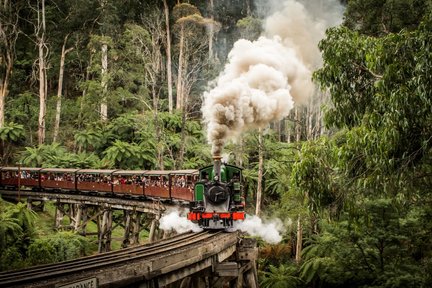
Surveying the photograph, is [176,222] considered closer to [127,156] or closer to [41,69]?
[127,156]

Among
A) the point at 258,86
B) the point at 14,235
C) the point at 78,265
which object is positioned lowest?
the point at 14,235

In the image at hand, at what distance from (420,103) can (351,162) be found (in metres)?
2.02

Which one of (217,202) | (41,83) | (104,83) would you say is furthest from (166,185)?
(41,83)

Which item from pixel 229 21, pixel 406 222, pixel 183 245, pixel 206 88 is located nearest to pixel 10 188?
pixel 206 88

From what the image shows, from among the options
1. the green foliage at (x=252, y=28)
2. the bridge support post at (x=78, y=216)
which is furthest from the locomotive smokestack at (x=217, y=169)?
the green foliage at (x=252, y=28)

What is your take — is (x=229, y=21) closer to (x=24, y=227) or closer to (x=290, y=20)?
(x=290, y=20)

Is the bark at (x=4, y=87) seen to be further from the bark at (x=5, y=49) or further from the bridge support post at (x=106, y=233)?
the bridge support post at (x=106, y=233)

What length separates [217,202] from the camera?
14.2 meters

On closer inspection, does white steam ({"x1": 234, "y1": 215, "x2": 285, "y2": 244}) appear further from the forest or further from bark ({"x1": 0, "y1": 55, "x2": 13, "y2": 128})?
bark ({"x1": 0, "y1": 55, "x2": 13, "y2": 128})

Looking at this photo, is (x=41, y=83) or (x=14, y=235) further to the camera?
(x=41, y=83)

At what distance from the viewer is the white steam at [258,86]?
51.5 ft

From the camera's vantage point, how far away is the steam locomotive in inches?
555

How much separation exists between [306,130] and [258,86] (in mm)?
9064

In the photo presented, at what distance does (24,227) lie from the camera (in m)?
17.2
